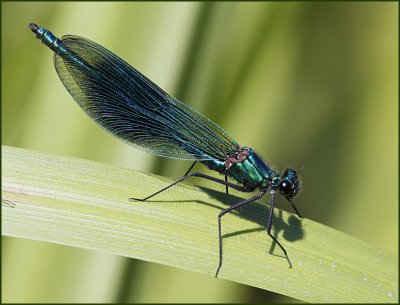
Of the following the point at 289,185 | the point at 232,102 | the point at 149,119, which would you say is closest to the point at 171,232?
the point at 149,119

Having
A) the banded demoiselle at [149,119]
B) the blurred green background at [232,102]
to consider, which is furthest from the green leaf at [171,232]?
the blurred green background at [232,102]

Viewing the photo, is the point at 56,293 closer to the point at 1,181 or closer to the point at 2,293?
the point at 2,293

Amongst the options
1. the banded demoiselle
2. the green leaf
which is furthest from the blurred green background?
the green leaf

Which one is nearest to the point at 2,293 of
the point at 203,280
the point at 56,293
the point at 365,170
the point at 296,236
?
the point at 56,293

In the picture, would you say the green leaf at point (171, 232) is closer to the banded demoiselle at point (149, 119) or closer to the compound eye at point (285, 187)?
the banded demoiselle at point (149, 119)

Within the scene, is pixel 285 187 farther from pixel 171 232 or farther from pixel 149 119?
pixel 171 232

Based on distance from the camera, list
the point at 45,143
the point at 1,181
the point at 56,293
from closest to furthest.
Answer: the point at 1,181
the point at 56,293
the point at 45,143
